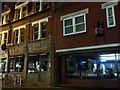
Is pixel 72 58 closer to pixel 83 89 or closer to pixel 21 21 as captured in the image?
pixel 83 89

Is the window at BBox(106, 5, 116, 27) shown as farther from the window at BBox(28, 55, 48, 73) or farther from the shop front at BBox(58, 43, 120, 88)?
the window at BBox(28, 55, 48, 73)

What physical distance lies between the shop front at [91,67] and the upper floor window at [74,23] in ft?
6.36

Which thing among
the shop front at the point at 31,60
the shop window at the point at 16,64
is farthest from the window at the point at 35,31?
the shop window at the point at 16,64

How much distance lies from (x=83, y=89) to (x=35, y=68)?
8.79m

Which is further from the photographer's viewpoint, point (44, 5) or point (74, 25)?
point (44, 5)

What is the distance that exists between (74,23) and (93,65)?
4325 millimetres

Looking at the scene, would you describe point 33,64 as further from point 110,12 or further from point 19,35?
point 110,12

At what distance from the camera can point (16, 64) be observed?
27078mm

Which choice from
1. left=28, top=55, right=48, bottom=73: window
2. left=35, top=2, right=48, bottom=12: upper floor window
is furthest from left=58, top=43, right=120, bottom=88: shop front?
left=35, top=2, right=48, bottom=12: upper floor window

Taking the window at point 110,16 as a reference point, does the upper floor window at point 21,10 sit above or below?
above

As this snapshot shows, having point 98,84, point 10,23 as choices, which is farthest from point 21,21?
point 98,84

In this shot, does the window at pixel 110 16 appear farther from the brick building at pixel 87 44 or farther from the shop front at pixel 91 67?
the shop front at pixel 91 67

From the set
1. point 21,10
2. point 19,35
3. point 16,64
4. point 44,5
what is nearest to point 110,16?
point 44,5

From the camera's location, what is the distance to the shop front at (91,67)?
670 inches
